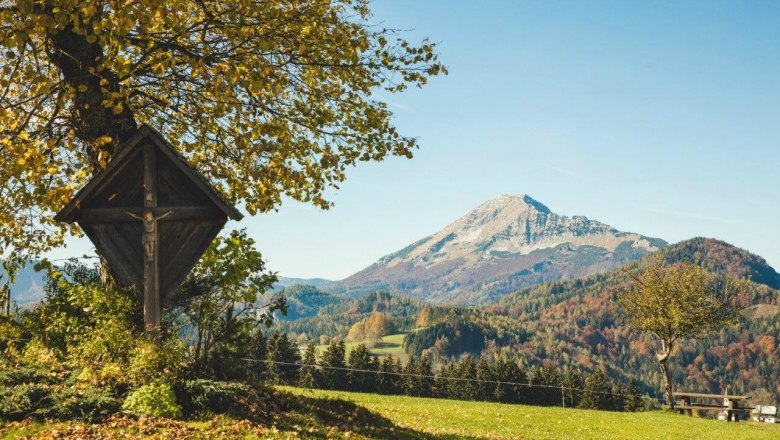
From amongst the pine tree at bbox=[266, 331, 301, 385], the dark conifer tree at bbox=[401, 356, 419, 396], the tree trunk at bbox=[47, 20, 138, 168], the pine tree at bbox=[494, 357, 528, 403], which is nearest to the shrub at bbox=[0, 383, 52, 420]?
the tree trunk at bbox=[47, 20, 138, 168]

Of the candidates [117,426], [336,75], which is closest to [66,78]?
[336,75]

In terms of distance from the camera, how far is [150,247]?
1341cm

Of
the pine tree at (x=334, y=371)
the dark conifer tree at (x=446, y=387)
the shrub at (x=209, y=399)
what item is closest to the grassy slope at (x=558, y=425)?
the shrub at (x=209, y=399)

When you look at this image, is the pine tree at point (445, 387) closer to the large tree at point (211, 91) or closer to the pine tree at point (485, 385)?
the pine tree at point (485, 385)

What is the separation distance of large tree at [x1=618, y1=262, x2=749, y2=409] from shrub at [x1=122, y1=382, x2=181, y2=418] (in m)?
45.2

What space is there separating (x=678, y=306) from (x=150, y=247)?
46002 mm


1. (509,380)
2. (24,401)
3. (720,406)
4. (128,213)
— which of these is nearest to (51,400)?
(24,401)

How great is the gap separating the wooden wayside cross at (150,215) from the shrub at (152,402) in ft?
5.81

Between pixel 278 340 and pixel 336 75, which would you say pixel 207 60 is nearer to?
pixel 336 75

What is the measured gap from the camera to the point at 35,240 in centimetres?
1972

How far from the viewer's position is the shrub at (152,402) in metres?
11.4

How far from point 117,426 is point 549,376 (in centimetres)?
9265

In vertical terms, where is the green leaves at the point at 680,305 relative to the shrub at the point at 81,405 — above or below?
above

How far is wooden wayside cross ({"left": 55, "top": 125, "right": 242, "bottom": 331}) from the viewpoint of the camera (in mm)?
13367
